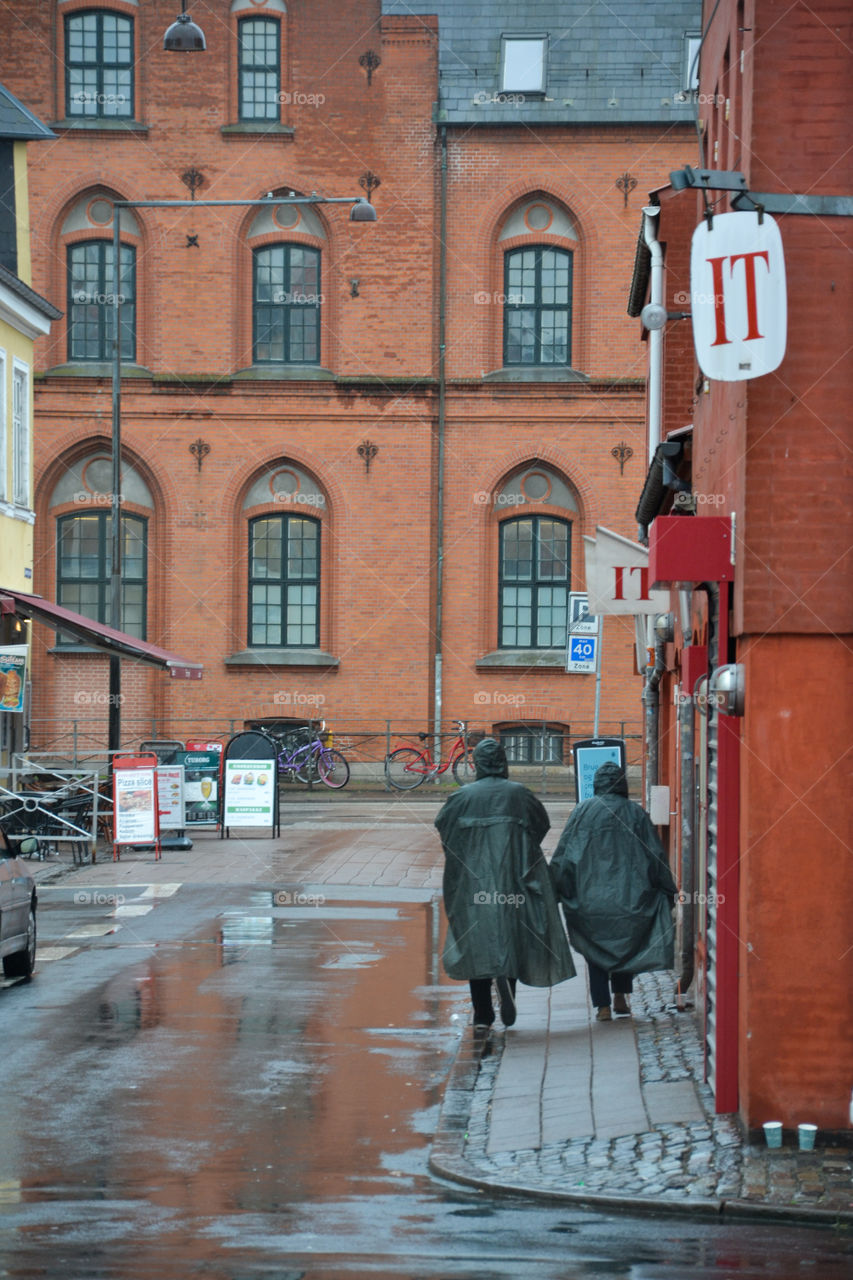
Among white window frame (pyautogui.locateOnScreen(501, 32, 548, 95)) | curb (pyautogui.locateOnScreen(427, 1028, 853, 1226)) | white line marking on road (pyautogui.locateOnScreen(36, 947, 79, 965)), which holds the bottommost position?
white line marking on road (pyautogui.locateOnScreen(36, 947, 79, 965))

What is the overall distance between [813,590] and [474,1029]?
4362 mm

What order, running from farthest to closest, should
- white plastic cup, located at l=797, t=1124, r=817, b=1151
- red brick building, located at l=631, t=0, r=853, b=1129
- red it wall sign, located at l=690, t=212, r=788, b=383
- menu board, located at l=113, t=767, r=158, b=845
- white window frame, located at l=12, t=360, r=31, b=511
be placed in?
white window frame, located at l=12, t=360, r=31, b=511 → menu board, located at l=113, t=767, r=158, b=845 → red it wall sign, located at l=690, t=212, r=788, b=383 → red brick building, located at l=631, t=0, r=853, b=1129 → white plastic cup, located at l=797, t=1124, r=817, b=1151

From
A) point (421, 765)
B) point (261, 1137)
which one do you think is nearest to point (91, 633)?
point (421, 765)

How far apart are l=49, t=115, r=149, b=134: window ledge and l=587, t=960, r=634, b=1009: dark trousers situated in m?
29.7

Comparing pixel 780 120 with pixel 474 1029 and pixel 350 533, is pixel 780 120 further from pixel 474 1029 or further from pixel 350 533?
pixel 350 533

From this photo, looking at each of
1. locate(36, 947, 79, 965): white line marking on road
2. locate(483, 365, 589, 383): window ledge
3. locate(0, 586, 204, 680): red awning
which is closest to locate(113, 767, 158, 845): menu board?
locate(0, 586, 204, 680): red awning

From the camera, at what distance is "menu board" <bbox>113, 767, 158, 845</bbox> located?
75.5 ft

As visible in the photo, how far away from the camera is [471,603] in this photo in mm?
38312

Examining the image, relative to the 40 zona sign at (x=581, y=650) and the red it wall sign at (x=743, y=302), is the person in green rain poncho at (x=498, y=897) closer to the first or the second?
the red it wall sign at (x=743, y=302)

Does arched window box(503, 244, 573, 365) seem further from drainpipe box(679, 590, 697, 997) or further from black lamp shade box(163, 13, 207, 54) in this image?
drainpipe box(679, 590, 697, 997)

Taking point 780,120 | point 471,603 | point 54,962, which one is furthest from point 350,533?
point 780,120

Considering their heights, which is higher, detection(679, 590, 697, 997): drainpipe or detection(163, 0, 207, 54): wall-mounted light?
detection(163, 0, 207, 54): wall-mounted light

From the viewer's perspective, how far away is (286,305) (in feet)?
127

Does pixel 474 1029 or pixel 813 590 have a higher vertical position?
pixel 813 590
